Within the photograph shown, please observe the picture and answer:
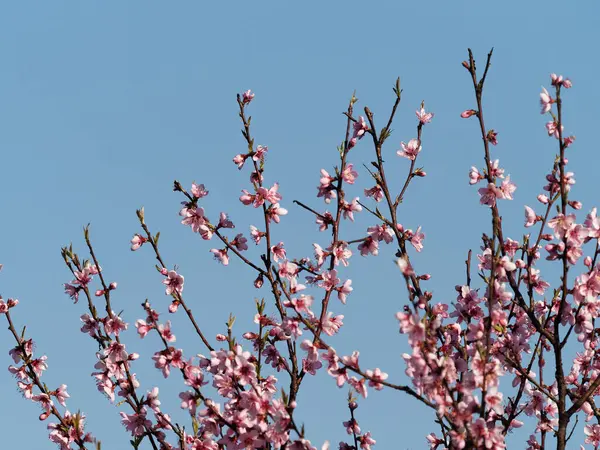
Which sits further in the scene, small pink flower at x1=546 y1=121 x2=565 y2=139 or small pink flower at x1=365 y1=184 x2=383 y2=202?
small pink flower at x1=365 y1=184 x2=383 y2=202

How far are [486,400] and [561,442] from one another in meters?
1.54

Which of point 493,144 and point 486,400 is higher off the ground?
point 493,144

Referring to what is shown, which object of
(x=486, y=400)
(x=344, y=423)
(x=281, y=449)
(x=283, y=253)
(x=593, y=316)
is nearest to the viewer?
(x=486, y=400)

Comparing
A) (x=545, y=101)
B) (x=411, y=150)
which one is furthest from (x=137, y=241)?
(x=545, y=101)

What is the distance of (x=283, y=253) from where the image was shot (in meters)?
7.24

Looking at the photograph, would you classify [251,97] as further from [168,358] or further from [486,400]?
[486,400]

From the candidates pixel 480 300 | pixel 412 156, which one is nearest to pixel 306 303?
pixel 480 300

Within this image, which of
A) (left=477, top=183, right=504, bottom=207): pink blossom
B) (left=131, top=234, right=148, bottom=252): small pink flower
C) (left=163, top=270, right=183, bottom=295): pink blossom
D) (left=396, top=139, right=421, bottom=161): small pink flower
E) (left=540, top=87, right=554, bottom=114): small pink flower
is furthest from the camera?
(left=396, top=139, right=421, bottom=161): small pink flower

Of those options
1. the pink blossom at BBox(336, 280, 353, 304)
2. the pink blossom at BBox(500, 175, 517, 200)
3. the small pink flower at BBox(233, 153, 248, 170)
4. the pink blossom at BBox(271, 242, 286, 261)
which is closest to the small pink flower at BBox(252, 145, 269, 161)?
the small pink flower at BBox(233, 153, 248, 170)

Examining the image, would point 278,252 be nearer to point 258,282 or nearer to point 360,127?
point 258,282

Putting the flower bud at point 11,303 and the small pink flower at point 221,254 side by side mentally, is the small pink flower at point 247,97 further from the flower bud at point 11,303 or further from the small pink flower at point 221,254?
the flower bud at point 11,303

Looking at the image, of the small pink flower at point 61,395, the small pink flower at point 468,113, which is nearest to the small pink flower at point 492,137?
the small pink flower at point 468,113

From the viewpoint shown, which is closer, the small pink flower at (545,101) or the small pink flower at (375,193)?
the small pink flower at (545,101)

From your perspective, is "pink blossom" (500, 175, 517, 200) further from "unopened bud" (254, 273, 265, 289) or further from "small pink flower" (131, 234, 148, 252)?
"small pink flower" (131, 234, 148, 252)
